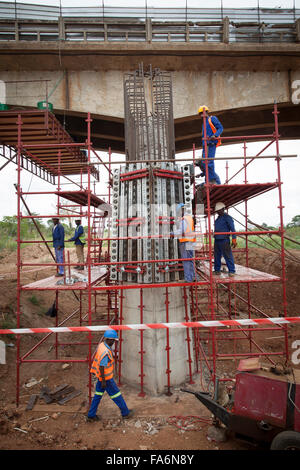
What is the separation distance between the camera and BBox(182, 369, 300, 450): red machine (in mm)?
4125

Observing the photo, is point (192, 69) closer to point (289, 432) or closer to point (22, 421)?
point (289, 432)

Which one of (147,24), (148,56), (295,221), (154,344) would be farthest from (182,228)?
(295,221)

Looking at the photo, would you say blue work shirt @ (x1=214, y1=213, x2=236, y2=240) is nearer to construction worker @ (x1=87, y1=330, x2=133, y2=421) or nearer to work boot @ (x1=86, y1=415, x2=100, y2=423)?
construction worker @ (x1=87, y1=330, x2=133, y2=421)

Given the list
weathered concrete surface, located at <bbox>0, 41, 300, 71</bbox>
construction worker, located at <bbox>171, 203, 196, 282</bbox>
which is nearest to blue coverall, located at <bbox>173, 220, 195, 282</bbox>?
construction worker, located at <bbox>171, 203, 196, 282</bbox>

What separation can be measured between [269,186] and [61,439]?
6.95 metres

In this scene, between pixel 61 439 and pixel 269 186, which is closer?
pixel 61 439

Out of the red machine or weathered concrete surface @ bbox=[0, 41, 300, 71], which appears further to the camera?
weathered concrete surface @ bbox=[0, 41, 300, 71]

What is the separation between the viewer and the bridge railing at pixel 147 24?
10.1m

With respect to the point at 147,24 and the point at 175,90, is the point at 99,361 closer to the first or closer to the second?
the point at 175,90

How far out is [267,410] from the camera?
4.33 metres

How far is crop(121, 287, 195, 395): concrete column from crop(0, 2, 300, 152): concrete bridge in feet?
24.3

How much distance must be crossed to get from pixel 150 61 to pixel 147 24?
1.16 metres

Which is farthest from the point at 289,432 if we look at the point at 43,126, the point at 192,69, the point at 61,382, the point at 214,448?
the point at 192,69

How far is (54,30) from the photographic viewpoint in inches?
398
